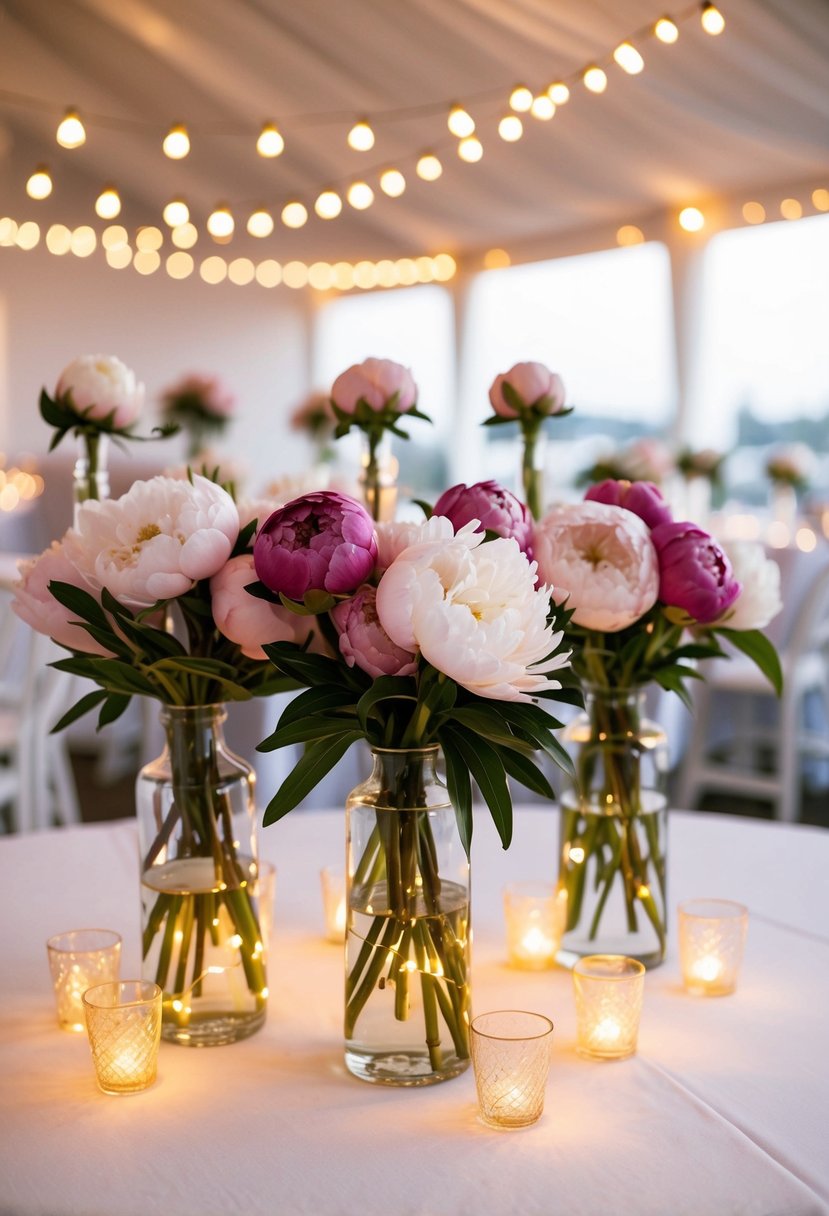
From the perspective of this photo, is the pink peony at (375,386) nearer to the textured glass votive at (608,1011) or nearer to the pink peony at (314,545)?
A: the pink peony at (314,545)

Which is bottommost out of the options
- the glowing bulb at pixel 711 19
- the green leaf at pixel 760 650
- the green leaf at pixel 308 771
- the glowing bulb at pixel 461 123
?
the green leaf at pixel 308 771

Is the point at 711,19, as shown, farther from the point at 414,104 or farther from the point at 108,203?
the point at 414,104

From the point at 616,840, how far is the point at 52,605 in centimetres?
49

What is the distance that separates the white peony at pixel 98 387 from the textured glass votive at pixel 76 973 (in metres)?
0.52

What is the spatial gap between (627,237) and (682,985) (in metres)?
7.00

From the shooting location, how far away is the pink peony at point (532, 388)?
118cm

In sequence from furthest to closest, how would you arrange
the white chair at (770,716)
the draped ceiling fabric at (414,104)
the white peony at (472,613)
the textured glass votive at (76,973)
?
the draped ceiling fabric at (414,104) → the white chair at (770,716) → the textured glass votive at (76,973) → the white peony at (472,613)

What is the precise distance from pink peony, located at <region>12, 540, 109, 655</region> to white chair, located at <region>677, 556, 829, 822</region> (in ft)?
8.69

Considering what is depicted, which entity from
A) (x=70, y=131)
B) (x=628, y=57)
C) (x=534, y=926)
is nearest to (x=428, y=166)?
(x=628, y=57)

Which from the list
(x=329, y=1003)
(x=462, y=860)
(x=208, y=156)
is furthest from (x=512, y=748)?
(x=208, y=156)

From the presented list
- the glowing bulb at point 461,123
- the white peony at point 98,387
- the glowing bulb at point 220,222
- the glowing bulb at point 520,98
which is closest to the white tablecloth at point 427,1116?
the white peony at point 98,387

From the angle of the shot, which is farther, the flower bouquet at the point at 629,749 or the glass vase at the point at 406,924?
the flower bouquet at the point at 629,749

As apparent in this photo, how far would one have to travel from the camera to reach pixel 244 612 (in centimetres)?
81

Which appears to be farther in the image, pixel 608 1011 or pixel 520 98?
pixel 520 98
